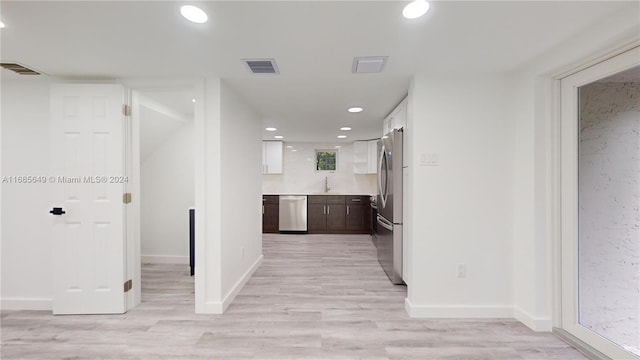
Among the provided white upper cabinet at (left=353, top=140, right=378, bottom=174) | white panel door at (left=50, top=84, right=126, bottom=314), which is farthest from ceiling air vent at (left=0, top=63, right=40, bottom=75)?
white upper cabinet at (left=353, top=140, right=378, bottom=174)

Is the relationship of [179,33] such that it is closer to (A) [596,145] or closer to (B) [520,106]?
(B) [520,106]

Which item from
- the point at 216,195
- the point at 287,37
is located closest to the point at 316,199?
the point at 216,195

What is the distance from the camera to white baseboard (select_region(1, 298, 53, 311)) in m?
2.82

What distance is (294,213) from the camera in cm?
673

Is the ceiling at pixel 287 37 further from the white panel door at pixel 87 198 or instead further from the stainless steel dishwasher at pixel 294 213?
the stainless steel dishwasher at pixel 294 213

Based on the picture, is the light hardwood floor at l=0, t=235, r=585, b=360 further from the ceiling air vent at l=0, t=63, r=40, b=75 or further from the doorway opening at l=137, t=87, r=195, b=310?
the ceiling air vent at l=0, t=63, r=40, b=75

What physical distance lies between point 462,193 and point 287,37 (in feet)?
6.49

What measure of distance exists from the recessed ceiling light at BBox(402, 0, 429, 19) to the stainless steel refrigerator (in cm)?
178

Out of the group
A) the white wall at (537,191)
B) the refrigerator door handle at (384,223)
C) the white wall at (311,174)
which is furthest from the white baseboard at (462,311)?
the white wall at (311,174)

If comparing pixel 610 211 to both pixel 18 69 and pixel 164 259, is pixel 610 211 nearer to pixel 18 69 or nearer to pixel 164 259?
pixel 18 69

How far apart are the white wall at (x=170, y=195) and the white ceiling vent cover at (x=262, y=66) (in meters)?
2.34

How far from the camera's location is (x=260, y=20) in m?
1.74

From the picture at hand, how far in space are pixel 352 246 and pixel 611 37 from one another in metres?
4.47

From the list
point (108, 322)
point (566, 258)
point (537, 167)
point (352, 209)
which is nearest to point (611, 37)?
point (537, 167)
